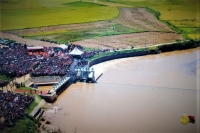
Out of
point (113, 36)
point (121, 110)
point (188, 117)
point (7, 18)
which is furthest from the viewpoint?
point (7, 18)

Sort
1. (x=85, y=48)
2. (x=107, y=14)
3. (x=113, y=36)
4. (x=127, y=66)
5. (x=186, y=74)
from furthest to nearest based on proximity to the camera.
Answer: (x=107, y=14) → (x=113, y=36) → (x=85, y=48) → (x=127, y=66) → (x=186, y=74)

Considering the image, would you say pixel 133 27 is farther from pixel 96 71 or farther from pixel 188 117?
pixel 188 117

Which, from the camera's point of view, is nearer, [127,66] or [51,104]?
[51,104]

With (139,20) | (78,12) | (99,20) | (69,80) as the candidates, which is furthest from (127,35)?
(69,80)

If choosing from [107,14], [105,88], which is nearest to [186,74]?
[105,88]

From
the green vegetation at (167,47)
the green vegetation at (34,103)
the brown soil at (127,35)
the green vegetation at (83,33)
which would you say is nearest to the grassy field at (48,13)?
the brown soil at (127,35)

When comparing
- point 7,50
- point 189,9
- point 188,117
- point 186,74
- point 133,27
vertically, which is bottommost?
point 188,117

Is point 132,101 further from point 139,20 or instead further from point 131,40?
point 139,20
